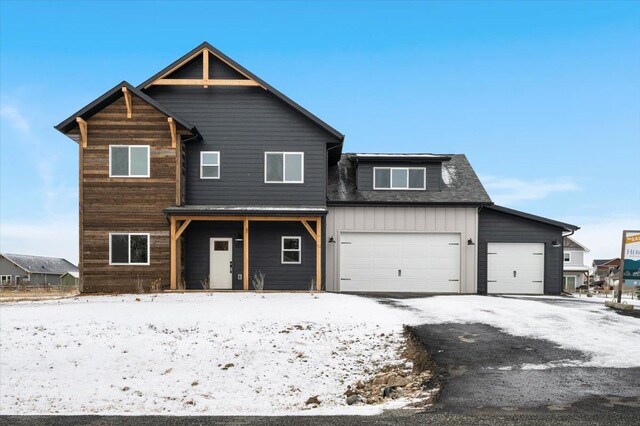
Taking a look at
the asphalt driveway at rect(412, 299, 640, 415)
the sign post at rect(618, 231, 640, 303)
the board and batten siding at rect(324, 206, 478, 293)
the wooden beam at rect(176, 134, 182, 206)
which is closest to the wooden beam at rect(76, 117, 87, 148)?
the wooden beam at rect(176, 134, 182, 206)

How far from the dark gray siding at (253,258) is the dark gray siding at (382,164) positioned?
3711mm

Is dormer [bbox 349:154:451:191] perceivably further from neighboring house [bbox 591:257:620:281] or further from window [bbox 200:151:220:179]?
neighboring house [bbox 591:257:620:281]

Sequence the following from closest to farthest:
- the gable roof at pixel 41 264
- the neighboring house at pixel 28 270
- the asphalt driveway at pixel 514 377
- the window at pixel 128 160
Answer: the asphalt driveway at pixel 514 377 → the window at pixel 128 160 → the neighboring house at pixel 28 270 → the gable roof at pixel 41 264

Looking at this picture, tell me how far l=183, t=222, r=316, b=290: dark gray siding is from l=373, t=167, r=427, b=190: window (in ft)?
14.4

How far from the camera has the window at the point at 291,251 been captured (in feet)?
75.9

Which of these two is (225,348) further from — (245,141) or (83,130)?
(83,130)

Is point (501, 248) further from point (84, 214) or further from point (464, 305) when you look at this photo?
point (84, 214)

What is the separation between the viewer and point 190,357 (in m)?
12.0

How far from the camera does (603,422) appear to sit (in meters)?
7.28

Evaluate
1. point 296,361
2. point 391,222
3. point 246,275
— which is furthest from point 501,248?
point 296,361

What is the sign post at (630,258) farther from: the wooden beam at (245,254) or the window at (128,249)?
the window at (128,249)

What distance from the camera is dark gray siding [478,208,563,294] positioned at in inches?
957

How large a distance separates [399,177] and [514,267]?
20.6 ft

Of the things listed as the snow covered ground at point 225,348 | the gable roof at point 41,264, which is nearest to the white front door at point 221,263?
the snow covered ground at point 225,348
